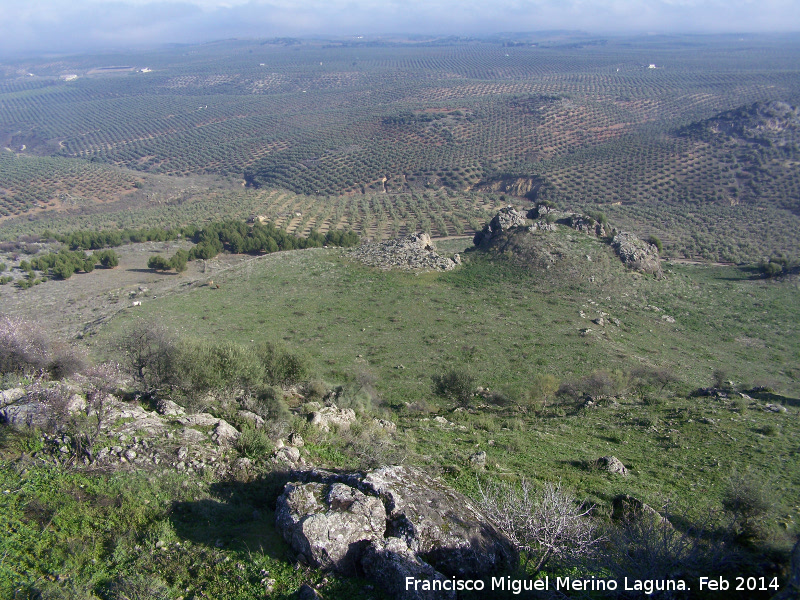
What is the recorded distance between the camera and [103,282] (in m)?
37.3

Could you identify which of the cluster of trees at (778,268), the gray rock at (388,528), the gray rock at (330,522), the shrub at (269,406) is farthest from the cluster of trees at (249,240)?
the gray rock at (388,528)

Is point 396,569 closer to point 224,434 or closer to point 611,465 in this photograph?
point 224,434

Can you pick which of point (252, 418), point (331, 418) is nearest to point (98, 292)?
point (252, 418)

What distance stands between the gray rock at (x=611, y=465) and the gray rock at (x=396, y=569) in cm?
739

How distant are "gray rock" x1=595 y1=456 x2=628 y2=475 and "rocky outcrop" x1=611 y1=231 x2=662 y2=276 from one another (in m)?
26.8

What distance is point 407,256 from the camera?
123ft

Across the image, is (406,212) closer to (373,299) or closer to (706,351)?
(373,299)

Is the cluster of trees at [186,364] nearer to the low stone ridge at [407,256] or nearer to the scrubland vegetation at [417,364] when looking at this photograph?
the scrubland vegetation at [417,364]

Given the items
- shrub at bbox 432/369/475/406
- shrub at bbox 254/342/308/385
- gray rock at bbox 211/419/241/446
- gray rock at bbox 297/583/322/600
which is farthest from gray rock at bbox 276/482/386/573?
shrub at bbox 432/369/475/406

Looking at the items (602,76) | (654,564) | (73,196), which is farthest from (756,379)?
(602,76)

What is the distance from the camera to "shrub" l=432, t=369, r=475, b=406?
18281 millimetres

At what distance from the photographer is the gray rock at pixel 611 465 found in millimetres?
11945

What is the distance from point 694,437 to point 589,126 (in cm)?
9892

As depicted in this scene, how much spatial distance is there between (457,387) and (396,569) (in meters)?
12.2
